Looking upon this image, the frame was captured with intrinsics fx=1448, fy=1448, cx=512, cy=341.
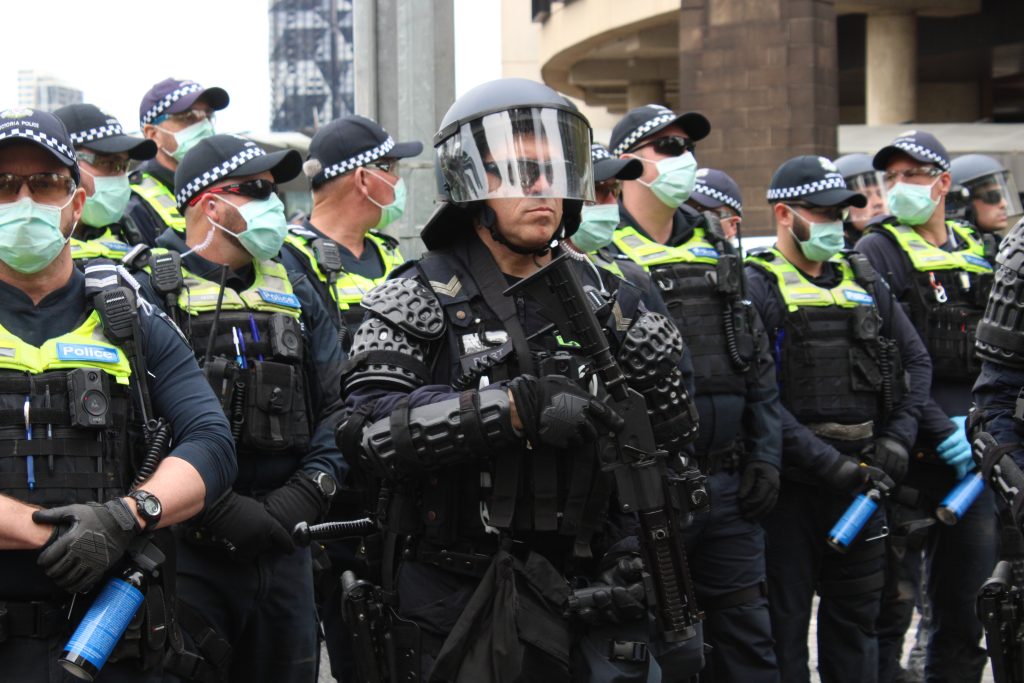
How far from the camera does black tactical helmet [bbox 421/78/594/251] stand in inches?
159

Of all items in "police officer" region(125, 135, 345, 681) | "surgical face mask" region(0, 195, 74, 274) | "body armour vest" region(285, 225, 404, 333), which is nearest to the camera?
"surgical face mask" region(0, 195, 74, 274)

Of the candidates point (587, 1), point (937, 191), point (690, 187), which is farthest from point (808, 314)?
point (587, 1)

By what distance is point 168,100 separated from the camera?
761 centimetres

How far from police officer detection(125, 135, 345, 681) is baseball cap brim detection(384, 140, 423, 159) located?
1.07m

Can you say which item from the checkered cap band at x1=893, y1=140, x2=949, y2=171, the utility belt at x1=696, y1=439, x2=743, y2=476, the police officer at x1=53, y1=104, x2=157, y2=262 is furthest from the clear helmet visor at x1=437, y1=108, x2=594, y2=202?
the checkered cap band at x1=893, y1=140, x2=949, y2=171

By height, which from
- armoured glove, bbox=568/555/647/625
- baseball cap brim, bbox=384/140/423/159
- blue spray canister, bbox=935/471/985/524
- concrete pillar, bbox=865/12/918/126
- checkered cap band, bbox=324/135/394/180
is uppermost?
concrete pillar, bbox=865/12/918/126

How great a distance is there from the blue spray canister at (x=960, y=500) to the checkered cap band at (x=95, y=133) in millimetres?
4191

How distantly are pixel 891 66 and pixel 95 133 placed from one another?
69.3 ft

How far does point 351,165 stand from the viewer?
640 centimetres

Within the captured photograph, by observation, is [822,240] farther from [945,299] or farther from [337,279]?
[337,279]

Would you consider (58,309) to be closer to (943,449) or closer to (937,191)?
(943,449)

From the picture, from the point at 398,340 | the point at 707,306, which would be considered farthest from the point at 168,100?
the point at 398,340

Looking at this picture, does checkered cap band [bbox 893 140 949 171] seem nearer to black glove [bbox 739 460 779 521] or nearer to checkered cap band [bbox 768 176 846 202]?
checkered cap band [bbox 768 176 846 202]

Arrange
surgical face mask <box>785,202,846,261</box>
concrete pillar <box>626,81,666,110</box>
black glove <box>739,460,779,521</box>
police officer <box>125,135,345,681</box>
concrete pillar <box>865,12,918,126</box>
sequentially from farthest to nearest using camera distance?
concrete pillar <box>626,81,666,110</box> < concrete pillar <box>865,12,918,126</box> < surgical face mask <box>785,202,846,261</box> < black glove <box>739,460,779,521</box> < police officer <box>125,135,345,681</box>
